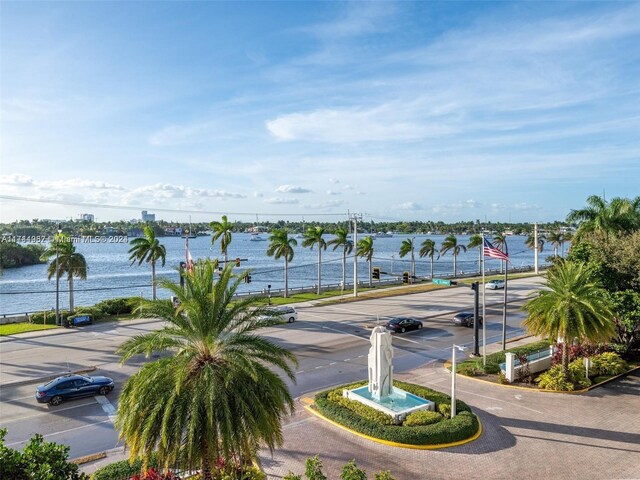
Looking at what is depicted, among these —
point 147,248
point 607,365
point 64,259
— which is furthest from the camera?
point 147,248

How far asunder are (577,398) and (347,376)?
1182cm

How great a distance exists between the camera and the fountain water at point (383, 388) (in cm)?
2102

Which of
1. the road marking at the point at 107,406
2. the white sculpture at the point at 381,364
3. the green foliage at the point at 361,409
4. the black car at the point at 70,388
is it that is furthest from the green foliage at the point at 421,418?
the black car at the point at 70,388

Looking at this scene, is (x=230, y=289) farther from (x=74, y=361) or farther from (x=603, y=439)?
(x=74, y=361)

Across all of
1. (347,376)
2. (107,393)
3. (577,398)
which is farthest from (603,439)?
(107,393)

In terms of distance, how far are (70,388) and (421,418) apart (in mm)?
16582

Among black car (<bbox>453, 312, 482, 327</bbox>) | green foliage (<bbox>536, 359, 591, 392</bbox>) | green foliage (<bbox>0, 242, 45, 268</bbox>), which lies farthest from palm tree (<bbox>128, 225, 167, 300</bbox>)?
green foliage (<bbox>0, 242, 45, 268</bbox>)

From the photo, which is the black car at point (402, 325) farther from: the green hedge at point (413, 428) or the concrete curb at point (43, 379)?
the concrete curb at point (43, 379)

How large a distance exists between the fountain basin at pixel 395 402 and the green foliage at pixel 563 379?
7919mm

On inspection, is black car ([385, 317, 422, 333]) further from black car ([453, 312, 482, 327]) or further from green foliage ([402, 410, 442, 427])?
green foliage ([402, 410, 442, 427])

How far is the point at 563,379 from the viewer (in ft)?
82.3

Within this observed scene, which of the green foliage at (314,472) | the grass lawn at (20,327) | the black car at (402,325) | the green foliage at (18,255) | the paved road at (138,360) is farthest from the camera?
the green foliage at (18,255)

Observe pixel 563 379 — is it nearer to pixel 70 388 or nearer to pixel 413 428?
pixel 413 428

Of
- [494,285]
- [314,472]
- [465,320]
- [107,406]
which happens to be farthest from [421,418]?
[494,285]
